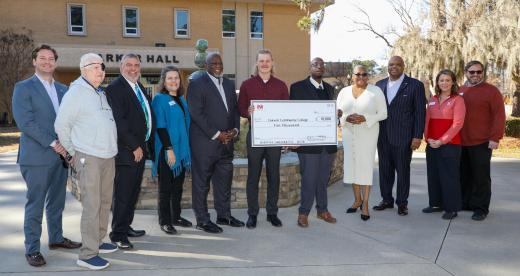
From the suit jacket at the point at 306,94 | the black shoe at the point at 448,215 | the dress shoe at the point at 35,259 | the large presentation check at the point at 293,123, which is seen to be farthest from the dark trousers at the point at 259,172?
the dress shoe at the point at 35,259

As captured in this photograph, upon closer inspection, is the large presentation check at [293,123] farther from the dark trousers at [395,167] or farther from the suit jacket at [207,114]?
the dark trousers at [395,167]

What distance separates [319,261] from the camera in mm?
4680

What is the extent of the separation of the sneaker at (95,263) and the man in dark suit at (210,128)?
1498 millimetres

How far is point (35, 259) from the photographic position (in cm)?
450

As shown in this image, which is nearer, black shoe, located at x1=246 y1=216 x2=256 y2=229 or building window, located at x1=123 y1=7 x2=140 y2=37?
black shoe, located at x1=246 y1=216 x2=256 y2=229

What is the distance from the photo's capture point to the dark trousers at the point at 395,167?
6.55 meters

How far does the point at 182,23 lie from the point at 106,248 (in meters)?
24.3

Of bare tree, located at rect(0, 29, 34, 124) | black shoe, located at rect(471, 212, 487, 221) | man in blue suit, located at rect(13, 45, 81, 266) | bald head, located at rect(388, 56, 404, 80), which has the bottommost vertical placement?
black shoe, located at rect(471, 212, 487, 221)

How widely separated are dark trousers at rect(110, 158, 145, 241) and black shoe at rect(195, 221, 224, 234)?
0.96 m

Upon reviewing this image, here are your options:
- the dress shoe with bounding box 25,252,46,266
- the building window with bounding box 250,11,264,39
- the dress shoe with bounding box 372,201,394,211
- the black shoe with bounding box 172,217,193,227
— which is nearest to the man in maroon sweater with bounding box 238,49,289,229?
the black shoe with bounding box 172,217,193,227

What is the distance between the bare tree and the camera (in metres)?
24.1

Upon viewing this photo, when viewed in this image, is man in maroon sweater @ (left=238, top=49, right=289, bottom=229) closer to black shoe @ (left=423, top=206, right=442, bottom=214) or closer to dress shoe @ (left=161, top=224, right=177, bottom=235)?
dress shoe @ (left=161, top=224, right=177, bottom=235)

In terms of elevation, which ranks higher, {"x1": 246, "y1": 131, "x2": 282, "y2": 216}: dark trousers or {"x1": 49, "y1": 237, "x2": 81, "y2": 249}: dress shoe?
{"x1": 246, "y1": 131, "x2": 282, "y2": 216}: dark trousers

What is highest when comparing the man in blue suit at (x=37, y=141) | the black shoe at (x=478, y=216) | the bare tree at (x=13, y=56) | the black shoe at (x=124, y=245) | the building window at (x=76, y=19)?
the building window at (x=76, y=19)
